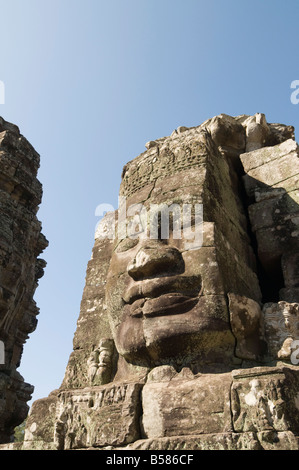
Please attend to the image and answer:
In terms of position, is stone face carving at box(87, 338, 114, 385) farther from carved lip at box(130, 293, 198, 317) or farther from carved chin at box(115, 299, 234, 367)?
carved lip at box(130, 293, 198, 317)

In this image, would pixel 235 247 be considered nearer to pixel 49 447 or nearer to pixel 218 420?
pixel 218 420

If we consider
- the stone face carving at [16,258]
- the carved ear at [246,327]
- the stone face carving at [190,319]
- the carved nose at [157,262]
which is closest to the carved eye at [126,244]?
the stone face carving at [190,319]

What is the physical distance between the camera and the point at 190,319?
3.18m

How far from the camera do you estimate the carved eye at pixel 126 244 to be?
402 centimetres

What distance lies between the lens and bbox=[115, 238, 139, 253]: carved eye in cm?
402

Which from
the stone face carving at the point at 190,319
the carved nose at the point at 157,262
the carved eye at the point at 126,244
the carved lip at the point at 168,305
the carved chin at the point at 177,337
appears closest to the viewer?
the stone face carving at the point at 190,319

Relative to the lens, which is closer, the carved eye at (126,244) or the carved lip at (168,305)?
the carved lip at (168,305)

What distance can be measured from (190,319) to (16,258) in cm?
321

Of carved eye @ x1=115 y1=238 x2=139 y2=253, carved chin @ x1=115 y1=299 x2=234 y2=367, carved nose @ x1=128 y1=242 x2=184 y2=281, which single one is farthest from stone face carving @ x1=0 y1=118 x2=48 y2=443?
carved chin @ x1=115 y1=299 x2=234 y2=367

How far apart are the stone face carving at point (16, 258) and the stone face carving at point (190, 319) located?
124 cm

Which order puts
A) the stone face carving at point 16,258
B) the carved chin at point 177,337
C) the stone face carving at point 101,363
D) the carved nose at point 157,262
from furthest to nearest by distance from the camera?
the stone face carving at point 16,258, the stone face carving at point 101,363, the carved nose at point 157,262, the carved chin at point 177,337

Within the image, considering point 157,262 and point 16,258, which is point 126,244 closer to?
point 157,262

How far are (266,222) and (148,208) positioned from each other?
133 centimetres

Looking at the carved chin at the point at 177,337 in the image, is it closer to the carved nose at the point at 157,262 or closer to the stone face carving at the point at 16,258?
the carved nose at the point at 157,262
